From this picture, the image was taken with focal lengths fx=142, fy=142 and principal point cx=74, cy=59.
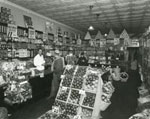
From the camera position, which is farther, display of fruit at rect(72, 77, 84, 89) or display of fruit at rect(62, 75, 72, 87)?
display of fruit at rect(62, 75, 72, 87)

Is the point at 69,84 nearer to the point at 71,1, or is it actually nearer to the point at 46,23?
the point at 71,1

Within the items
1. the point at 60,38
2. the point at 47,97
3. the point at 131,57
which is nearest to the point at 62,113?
the point at 47,97

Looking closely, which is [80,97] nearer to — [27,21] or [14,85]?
[14,85]

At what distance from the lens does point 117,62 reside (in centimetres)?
973

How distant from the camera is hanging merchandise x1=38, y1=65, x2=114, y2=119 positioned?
3084 mm

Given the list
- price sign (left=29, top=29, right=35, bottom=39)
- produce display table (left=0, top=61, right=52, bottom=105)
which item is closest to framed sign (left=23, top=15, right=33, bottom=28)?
price sign (left=29, top=29, right=35, bottom=39)

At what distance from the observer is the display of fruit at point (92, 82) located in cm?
317

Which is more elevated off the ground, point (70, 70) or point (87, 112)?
point (70, 70)

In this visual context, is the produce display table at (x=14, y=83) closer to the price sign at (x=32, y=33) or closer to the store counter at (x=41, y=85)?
the store counter at (x=41, y=85)

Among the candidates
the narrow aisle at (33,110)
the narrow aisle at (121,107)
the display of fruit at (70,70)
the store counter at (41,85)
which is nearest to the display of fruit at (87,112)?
the narrow aisle at (121,107)

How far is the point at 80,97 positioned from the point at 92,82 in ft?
1.41

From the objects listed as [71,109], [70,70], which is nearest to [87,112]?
[71,109]

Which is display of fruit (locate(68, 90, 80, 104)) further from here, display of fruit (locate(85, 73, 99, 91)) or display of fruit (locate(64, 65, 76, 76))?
display of fruit (locate(64, 65, 76, 76))

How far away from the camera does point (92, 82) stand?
10.5 feet
